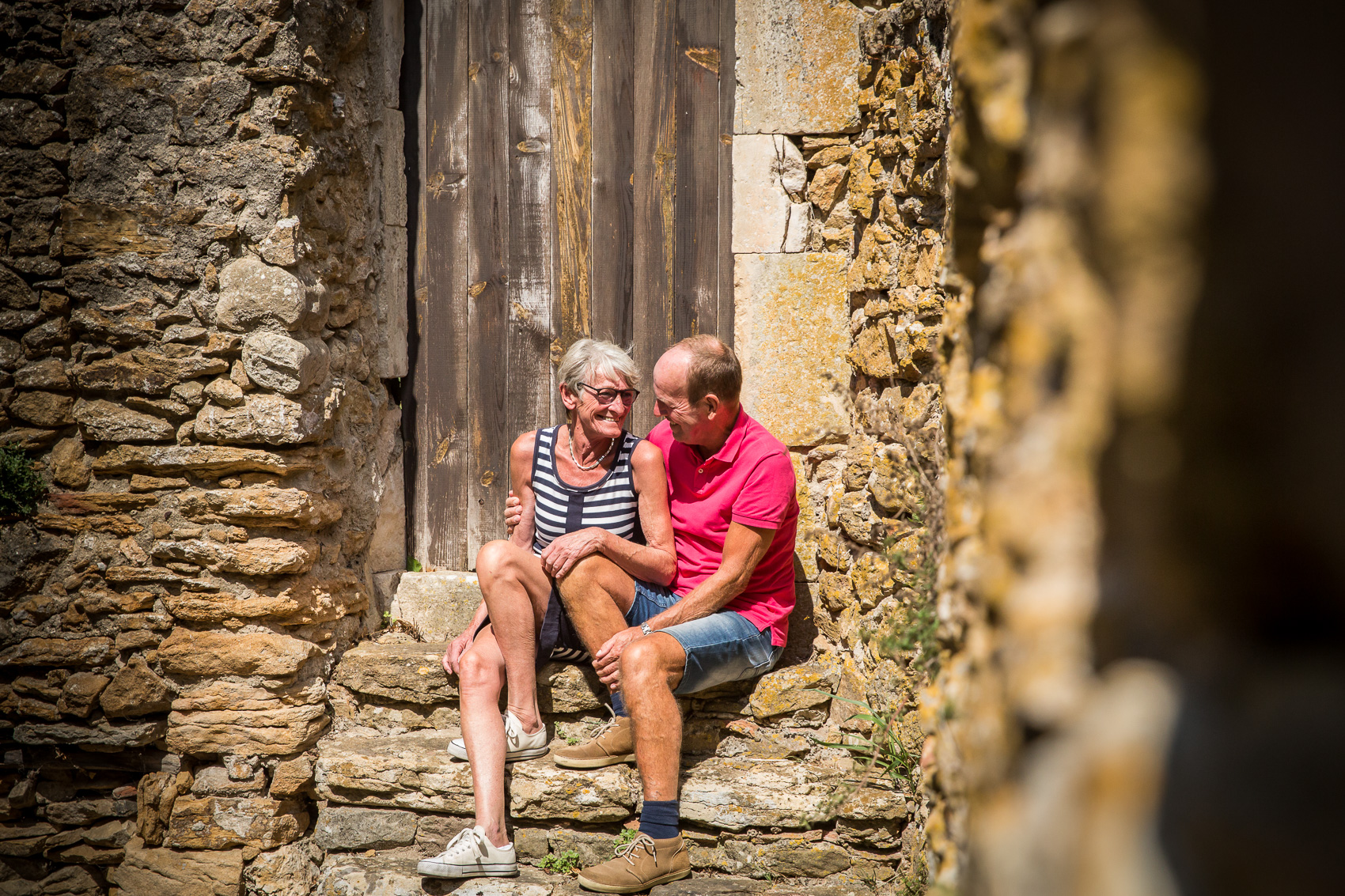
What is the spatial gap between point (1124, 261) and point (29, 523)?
328 centimetres

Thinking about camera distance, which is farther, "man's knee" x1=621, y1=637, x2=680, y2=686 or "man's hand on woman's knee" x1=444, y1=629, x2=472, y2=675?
"man's hand on woman's knee" x1=444, y1=629, x2=472, y2=675

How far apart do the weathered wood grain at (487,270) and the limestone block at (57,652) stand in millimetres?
1277

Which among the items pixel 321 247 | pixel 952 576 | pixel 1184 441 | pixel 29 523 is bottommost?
pixel 29 523

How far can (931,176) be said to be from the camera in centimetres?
226

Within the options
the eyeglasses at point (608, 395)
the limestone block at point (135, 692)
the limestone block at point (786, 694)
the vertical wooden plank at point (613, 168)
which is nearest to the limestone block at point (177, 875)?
the limestone block at point (135, 692)

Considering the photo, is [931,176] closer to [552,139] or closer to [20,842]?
[552,139]

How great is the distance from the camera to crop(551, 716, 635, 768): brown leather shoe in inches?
103

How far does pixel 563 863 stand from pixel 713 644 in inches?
31.6

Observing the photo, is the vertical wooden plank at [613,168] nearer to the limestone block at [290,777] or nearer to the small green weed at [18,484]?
the limestone block at [290,777]

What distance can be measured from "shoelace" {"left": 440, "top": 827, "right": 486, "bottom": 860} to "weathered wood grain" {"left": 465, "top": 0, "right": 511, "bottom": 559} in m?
1.20

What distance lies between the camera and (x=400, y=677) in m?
2.93

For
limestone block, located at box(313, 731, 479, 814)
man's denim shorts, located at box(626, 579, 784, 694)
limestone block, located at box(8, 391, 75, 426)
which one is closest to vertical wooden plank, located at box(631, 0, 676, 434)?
man's denim shorts, located at box(626, 579, 784, 694)

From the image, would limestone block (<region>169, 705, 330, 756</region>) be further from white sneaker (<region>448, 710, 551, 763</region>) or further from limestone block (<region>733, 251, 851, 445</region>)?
limestone block (<region>733, 251, 851, 445</region>)

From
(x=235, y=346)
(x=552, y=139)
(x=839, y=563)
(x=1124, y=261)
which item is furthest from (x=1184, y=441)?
(x=552, y=139)
